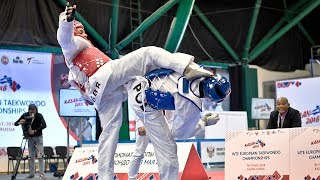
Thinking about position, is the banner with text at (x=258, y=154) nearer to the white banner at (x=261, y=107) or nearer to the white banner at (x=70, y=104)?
the white banner at (x=70, y=104)

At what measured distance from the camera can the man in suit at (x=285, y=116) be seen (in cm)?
761

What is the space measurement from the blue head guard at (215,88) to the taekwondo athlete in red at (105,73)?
1.09ft

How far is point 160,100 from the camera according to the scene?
4344 millimetres

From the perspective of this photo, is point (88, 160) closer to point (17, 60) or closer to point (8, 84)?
point (8, 84)

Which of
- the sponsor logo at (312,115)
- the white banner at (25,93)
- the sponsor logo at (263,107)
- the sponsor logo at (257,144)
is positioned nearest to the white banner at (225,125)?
the sponsor logo at (263,107)

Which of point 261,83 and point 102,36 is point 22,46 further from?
point 261,83

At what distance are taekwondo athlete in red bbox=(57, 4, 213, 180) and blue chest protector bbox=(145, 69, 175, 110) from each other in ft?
0.25

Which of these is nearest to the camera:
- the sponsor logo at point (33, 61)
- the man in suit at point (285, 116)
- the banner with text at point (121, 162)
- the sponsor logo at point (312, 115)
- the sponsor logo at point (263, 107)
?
the banner with text at point (121, 162)

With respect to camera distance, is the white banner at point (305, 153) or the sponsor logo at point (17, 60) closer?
the white banner at point (305, 153)

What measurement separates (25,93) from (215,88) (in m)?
11.2

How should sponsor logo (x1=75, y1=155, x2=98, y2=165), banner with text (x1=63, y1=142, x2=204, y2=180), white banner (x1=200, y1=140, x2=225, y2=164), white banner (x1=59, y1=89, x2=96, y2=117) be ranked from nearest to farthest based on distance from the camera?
banner with text (x1=63, y1=142, x2=204, y2=180) < sponsor logo (x1=75, y1=155, x2=98, y2=165) < white banner (x1=59, y1=89, x2=96, y2=117) < white banner (x1=200, y1=140, x2=225, y2=164)

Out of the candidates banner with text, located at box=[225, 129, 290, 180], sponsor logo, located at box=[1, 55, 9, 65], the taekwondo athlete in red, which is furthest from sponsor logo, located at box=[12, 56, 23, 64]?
the taekwondo athlete in red

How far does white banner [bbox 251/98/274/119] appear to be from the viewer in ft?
55.8

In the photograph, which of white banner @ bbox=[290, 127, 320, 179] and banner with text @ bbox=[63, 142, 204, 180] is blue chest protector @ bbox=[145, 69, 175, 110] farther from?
white banner @ bbox=[290, 127, 320, 179]
